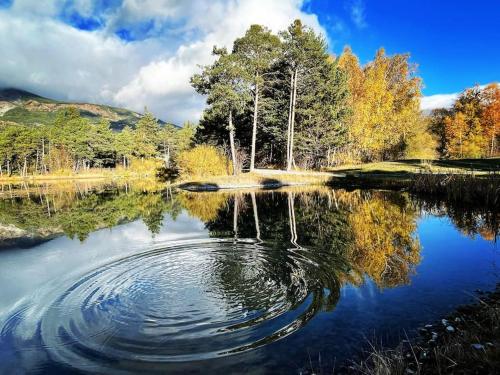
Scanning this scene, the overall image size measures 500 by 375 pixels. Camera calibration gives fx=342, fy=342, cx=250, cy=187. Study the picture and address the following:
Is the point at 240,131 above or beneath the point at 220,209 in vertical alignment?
above

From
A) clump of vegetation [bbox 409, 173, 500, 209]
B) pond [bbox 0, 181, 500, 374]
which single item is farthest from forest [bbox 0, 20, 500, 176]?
pond [bbox 0, 181, 500, 374]

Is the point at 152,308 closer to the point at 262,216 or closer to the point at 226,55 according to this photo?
the point at 262,216

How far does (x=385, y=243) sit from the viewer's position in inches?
415

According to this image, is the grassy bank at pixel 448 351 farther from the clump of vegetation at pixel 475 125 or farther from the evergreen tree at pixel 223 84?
the clump of vegetation at pixel 475 125

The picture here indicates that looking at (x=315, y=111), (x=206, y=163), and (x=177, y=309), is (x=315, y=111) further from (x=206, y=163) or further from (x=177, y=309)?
(x=177, y=309)

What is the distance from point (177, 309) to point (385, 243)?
693 cm

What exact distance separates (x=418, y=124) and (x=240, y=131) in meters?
26.5

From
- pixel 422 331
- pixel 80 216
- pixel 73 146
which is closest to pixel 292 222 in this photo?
pixel 422 331

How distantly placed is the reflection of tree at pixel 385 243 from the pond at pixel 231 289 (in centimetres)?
7

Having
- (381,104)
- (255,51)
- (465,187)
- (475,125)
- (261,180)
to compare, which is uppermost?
(255,51)

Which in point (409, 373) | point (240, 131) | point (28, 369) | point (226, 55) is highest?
point (226, 55)

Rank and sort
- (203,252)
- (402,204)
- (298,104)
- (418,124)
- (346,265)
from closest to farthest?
(346,265) → (203,252) → (402,204) → (298,104) → (418,124)

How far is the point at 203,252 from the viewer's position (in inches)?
398

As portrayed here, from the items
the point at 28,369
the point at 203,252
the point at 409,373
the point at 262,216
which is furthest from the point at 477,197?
the point at 28,369
